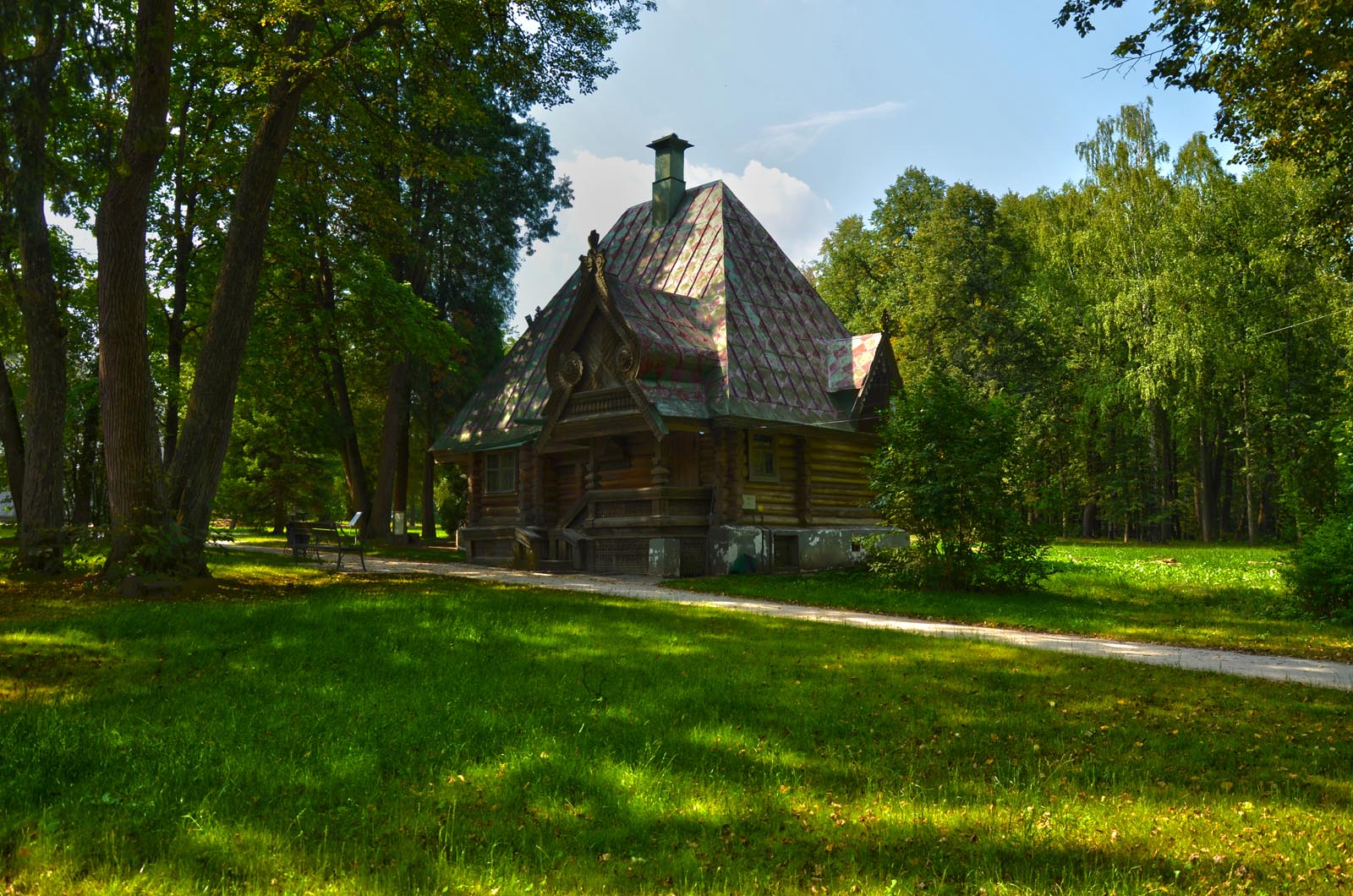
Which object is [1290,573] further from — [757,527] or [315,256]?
[315,256]

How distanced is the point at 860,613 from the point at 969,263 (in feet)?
103

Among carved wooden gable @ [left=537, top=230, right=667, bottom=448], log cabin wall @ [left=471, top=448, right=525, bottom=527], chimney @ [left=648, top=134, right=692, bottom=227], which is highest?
chimney @ [left=648, top=134, right=692, bottom=227]

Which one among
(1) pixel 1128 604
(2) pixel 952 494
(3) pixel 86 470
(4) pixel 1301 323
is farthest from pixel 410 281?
(4) pixel 1301 323

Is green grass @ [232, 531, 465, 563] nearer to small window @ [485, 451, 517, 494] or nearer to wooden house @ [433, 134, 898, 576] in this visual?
wooden house @ [433, 134, 898, 576]

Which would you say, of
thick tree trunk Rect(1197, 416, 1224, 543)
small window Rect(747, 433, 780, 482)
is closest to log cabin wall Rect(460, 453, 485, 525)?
small window Rect(747, 433, 780, 482)

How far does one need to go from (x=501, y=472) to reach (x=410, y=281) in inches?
408

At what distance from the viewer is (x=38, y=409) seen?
52.4 ft

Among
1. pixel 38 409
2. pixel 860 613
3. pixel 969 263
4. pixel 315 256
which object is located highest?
pixel 969 263

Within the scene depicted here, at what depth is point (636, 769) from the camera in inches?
215

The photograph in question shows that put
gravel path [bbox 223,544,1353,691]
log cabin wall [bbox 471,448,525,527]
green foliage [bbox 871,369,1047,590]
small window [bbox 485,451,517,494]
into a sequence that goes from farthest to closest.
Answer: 1. small window [bbox 485,451,517,494]
2. log cabin wall [bbox 471,448,525,527]
3. green foliage [bbox 871,369,1047,590]
4. gravel path [bbox 223,544,1353,691]

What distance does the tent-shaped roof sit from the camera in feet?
71.8

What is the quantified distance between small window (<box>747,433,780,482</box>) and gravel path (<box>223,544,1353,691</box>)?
173 inches

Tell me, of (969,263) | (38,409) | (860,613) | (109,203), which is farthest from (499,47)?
(969,263)

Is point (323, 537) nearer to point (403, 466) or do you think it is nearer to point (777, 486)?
point (777, 486)
